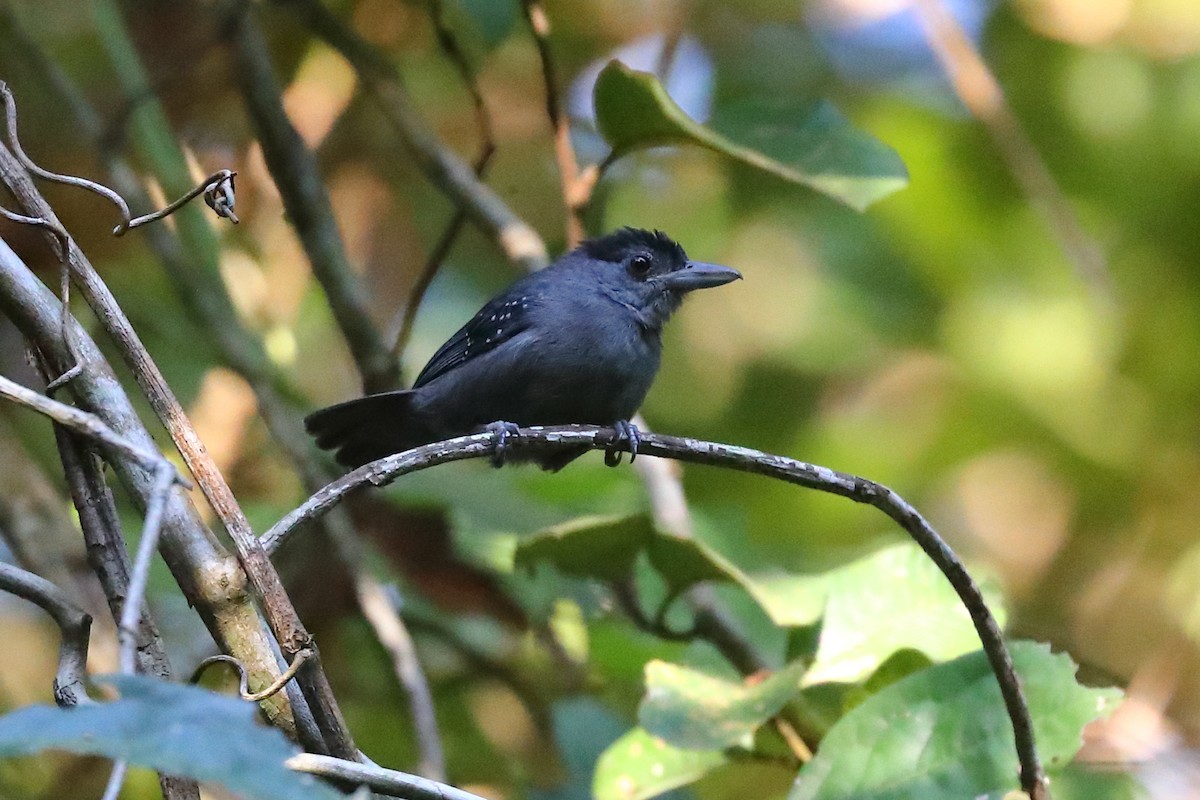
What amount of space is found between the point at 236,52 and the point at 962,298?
3.28 m

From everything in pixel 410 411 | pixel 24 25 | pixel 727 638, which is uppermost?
pixel 24 25

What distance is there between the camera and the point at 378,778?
1.83m

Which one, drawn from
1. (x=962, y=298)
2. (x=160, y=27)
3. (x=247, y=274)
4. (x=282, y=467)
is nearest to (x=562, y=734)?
(x=282, y=467)

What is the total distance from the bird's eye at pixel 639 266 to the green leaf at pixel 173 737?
3.48 metres

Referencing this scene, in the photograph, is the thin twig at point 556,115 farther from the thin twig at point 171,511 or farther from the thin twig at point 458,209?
the thin twig at point 171,511

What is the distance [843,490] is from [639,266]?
2477 mm

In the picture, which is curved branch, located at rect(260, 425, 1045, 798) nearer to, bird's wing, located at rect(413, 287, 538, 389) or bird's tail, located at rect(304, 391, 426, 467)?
bird's tail, located at rect(304, 391, 426, 467)

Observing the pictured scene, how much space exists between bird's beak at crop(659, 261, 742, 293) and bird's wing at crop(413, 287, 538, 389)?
1.85 ft

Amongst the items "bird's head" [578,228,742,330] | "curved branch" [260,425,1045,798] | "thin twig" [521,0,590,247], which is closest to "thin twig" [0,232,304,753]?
"curved branch" [260,425,1045,798]

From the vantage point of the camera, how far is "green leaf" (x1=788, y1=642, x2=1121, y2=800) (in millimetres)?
2668

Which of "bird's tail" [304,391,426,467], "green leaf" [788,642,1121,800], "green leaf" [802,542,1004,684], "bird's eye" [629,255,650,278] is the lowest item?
"green leaf" [788,642,1121,800]

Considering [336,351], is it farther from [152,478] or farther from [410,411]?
[152,478]

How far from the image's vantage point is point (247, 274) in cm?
523

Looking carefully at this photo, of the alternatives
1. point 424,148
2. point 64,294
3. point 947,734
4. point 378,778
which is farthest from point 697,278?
point 378,778
